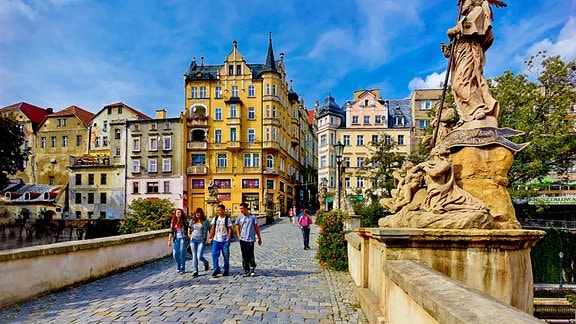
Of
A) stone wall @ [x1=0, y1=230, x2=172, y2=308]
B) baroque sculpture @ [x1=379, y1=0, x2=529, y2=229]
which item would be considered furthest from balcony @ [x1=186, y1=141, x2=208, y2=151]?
baroque sculpture @ [x1=379, y1=0, x2=529, y2=229]

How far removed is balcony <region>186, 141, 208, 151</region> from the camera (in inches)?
2054

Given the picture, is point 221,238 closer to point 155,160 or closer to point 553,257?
point 553,257

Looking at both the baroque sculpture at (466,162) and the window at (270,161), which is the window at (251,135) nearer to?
the window at (270,161)

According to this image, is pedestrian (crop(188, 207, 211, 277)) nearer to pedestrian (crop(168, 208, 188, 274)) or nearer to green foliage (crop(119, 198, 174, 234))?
pedestrian (crop(168, 208, 188, 274))

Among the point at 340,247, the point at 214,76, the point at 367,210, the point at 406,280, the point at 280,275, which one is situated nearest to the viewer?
the point at 406,280

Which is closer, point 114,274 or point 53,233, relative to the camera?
point 114,274

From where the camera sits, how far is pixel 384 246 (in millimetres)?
5047

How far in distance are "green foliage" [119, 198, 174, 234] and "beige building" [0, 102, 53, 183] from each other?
146 feet

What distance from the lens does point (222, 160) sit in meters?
51.9

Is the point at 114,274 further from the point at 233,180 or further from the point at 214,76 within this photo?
the point at 214,76

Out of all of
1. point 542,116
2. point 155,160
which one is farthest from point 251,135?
point 542,116

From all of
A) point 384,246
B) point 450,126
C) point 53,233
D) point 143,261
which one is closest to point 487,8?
point 450,126

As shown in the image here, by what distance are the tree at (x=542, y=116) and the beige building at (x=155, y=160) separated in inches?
1520

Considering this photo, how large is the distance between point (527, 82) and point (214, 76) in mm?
39383
